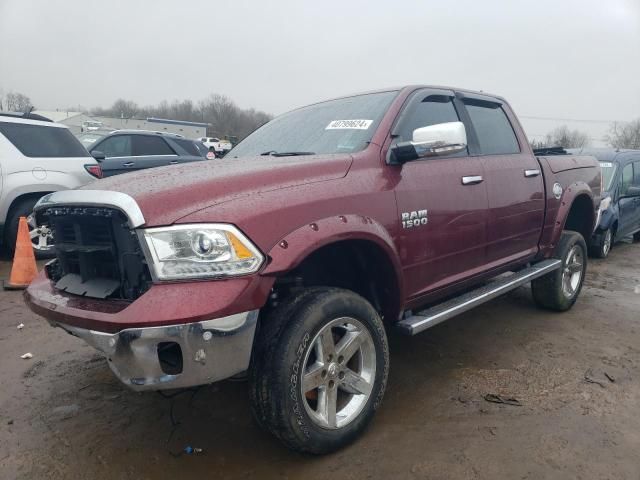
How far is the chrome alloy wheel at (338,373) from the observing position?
2330 millimetres

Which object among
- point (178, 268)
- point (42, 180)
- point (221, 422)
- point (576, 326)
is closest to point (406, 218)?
point (178, 268)

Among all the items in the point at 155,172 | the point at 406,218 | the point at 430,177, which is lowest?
the point at 406,218

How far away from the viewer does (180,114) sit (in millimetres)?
80875

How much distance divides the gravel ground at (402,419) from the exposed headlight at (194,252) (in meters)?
1.01

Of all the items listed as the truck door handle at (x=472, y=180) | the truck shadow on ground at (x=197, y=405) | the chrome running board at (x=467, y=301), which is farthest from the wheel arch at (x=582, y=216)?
the truck door handle at (x=472, y=180)

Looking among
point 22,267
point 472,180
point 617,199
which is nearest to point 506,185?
point 472,180

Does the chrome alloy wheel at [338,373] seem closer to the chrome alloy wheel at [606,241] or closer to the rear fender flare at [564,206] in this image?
the rear fender flare at [564,206]

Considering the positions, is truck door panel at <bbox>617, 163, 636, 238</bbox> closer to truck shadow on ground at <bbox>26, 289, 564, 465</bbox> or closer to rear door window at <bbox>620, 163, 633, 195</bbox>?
rear door window at <bbox>620, 163, 633, 195</bbox>

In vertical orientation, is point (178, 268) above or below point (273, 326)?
above

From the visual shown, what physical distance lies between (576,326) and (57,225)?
4.19 meters

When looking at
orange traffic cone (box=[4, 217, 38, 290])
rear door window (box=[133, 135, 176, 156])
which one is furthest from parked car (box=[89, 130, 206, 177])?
orange traffic cone (box=[4, 217, 38, 290])

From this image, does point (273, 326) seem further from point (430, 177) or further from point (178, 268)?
point (430, 177)

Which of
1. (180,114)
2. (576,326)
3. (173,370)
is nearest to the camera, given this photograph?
(173,370)

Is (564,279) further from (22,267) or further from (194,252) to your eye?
(22,267)
